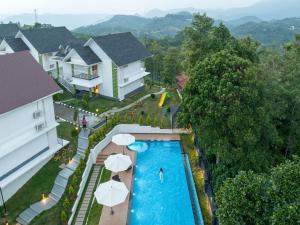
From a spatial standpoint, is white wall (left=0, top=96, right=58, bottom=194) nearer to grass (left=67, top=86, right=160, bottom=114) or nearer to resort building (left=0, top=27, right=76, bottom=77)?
grass (left=67, top=86, right=160, bottom=114)

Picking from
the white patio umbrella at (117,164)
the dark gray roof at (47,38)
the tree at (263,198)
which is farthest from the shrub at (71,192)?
the dark gray roof at (47,38)

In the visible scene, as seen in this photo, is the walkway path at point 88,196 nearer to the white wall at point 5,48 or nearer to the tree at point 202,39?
the tree at point 202,39

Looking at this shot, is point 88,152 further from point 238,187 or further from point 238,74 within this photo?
point 238,187

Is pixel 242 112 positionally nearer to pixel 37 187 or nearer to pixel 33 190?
pixel 37 187

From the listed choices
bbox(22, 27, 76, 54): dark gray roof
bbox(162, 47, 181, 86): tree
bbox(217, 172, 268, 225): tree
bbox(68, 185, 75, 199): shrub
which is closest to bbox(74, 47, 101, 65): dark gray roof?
bbox(22, 27, 76, 54): dark gray roof

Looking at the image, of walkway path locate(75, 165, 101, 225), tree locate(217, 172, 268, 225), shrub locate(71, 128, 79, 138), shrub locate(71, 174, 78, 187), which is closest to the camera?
tree locate(217, 172, 268, 225)

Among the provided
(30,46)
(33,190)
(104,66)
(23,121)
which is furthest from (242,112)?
(30,46)

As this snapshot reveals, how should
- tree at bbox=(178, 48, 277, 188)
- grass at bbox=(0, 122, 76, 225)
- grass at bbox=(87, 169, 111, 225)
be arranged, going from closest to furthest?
1. tree at bbox=(178, 48, 277, 188)
2. grass at bbox=(87, 169, 111, 225)
3. grass at bbox=(0, 122, 76, 225)
